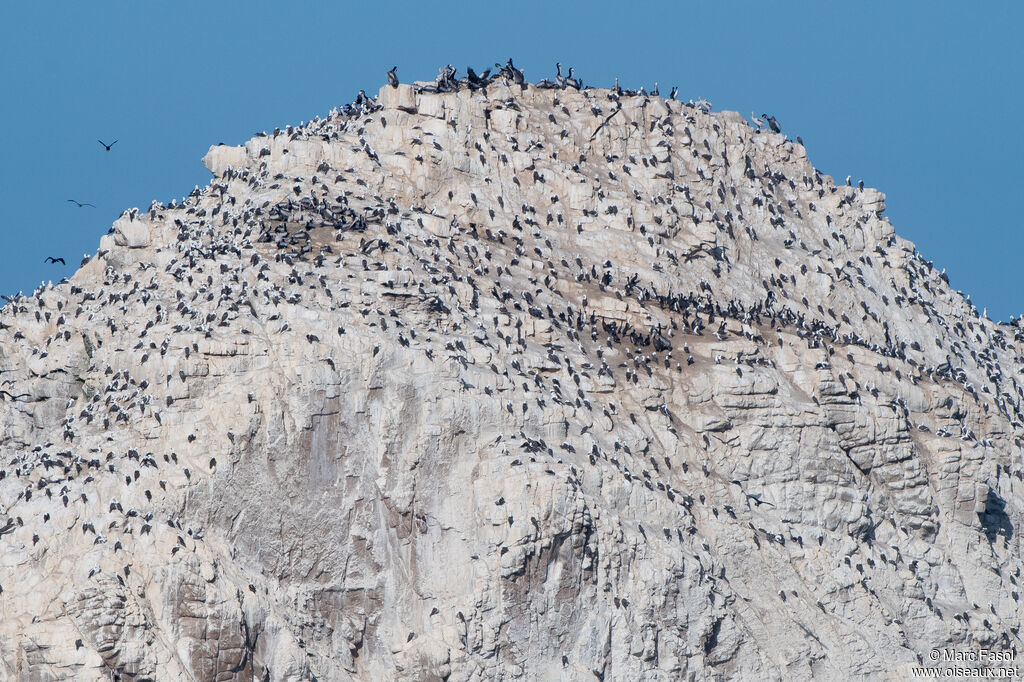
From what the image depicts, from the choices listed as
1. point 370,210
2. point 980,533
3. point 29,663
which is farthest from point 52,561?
point 980,533

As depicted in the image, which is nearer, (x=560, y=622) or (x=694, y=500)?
(x=560, y=622)

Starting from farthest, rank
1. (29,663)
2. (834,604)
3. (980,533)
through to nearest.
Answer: (980,533), (834,604), (29,663)

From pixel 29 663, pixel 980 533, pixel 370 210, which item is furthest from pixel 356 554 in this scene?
pixel 980 533

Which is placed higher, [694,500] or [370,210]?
[370,210]

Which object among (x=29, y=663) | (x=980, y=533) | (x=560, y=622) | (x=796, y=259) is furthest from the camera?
(x=796, y=259)

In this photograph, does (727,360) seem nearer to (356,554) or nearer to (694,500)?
(694,500)

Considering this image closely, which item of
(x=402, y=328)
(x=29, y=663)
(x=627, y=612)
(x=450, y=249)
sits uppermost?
(x=450, y=249)

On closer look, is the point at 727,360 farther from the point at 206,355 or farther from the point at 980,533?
the point at 206,355
